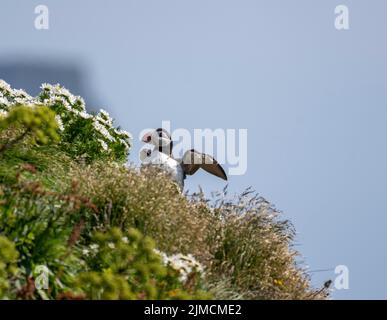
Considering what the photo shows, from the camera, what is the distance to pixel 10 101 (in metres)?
12.7

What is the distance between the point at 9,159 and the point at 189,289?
2941 millimetres

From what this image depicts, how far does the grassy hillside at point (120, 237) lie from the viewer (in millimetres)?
5789

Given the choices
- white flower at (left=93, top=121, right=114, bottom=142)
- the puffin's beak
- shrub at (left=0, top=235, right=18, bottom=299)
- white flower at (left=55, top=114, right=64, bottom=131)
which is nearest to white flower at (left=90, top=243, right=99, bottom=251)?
shrub at (left=0, top=235, right=18, bottom=299)

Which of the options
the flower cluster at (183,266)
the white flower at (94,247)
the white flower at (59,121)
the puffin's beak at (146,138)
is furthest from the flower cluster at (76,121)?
the flower cluster at (183,266)

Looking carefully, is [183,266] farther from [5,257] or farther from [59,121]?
[59,121]

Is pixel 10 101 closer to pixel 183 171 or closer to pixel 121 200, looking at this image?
pixel 183 171

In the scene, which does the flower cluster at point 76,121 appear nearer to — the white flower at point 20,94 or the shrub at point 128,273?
the white flower at point 20,94

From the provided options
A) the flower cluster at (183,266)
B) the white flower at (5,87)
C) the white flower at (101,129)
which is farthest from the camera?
the white flower at (5,87)

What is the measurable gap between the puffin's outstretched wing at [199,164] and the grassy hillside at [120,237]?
1736 millimetres

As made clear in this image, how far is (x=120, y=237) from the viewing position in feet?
19.1

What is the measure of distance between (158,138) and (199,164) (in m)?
0.80

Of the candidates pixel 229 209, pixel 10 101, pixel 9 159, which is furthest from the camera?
pixel 10 101

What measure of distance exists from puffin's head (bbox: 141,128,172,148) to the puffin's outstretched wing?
0.41 m
